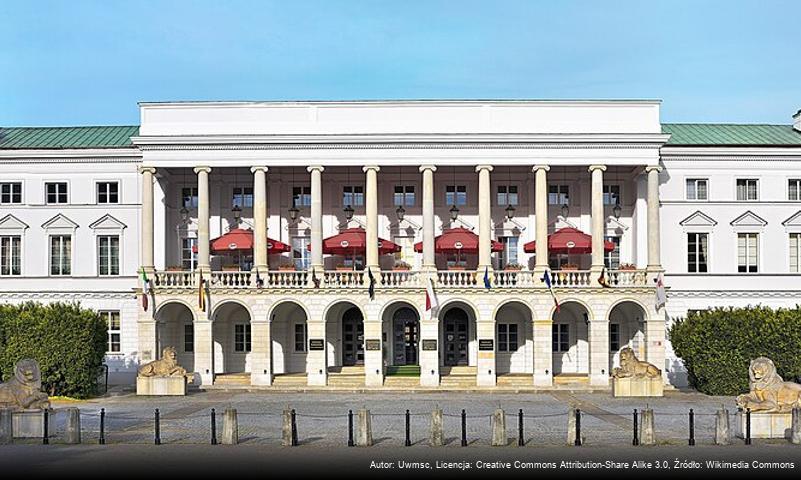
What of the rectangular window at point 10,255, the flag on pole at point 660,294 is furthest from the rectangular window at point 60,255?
the flag on pole at point 660,294

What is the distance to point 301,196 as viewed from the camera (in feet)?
175

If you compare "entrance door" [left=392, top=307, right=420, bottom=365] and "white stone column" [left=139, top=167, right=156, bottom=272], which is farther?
"entrance door" [left=392, top=307, right=420, bottom=365]

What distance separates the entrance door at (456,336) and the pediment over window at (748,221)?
52.2 feet

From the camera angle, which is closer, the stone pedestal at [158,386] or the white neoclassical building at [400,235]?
the stone pedestal at [158,386]

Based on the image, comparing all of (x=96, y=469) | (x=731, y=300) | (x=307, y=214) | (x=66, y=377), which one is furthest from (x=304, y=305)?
(x=96, y=469)

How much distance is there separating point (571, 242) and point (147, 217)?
2224 centimetres

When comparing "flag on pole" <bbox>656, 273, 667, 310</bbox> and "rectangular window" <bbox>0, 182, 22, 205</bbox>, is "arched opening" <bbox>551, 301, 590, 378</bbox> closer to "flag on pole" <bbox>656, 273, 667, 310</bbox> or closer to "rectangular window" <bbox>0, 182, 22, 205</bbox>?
"flag on pole" <bbox>656, 273, 667, 310</bbox>

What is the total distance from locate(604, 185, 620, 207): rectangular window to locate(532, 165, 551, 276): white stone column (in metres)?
5.68

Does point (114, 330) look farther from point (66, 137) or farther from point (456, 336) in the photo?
point (456, 336)

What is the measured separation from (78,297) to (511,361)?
24455 mm

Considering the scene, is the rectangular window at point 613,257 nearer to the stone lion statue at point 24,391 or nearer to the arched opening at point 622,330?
the arched opening at point 622,330

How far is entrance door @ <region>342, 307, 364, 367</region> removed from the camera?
52969mm

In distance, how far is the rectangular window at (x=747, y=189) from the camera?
52.5 meters

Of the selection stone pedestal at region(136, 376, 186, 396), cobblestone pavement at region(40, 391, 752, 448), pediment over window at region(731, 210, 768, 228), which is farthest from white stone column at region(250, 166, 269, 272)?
pediment over window at region(731, 210, 768, 228)
